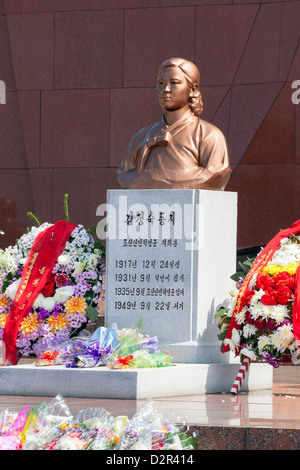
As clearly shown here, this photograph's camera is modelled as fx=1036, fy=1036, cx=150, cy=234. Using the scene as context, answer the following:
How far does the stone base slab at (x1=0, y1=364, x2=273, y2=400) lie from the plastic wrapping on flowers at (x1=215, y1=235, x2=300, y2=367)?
36 centimetres

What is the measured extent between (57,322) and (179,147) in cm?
193

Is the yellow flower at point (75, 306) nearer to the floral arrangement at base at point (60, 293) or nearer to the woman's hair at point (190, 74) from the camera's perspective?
the floral arrangement at base at point (60, 293)

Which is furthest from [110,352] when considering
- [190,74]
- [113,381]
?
[190,74]

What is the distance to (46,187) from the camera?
13.8 metres

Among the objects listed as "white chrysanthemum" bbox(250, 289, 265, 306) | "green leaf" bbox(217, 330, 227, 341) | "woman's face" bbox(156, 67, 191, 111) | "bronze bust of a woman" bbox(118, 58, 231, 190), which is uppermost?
"woman's face" bbox(156, 67, 191, 111)

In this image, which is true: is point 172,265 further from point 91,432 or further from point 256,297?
point 91,432

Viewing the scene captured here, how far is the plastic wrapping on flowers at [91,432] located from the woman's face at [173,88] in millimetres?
3962

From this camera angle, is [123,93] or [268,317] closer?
[268,317]

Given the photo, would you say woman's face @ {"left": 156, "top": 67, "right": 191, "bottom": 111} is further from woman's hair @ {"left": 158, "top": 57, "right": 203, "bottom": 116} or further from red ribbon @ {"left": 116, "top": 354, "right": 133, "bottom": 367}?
red ribbon @ {"left": 116, "top": 354, "right": 133, "bottom": 367}

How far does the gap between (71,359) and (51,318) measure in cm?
108

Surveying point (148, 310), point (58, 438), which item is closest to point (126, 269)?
point (148, 310)

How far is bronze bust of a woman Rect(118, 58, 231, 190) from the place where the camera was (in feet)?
29.1

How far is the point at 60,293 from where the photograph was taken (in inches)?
372

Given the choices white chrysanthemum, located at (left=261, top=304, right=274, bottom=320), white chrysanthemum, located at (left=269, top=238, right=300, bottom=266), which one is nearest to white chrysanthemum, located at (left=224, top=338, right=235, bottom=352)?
white chrysanthemum, located at (left=261, top=304, right=274, bottom=320)
